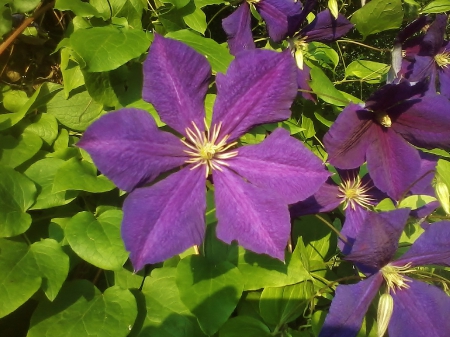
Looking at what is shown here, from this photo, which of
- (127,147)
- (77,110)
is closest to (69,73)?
(77,110)

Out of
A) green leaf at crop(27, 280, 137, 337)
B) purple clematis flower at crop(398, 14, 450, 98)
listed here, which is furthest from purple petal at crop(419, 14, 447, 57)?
green leaf at crop(27, 280, 137, 337)

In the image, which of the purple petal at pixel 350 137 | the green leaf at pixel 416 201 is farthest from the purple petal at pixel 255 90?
the green leaf at pixel 416 201

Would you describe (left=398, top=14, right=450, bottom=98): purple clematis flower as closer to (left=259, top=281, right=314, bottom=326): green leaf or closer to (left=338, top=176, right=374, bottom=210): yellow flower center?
(left=338, top=176, right=374, bottom=210): yellow flower center

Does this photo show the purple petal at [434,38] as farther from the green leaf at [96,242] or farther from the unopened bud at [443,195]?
the green leaf at [96,242]

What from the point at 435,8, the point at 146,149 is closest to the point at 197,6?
the point at 146,149

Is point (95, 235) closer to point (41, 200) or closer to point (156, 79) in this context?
Result: point (41, 200)

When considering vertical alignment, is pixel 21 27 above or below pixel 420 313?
above

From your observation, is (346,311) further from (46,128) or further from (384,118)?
(46,128)
